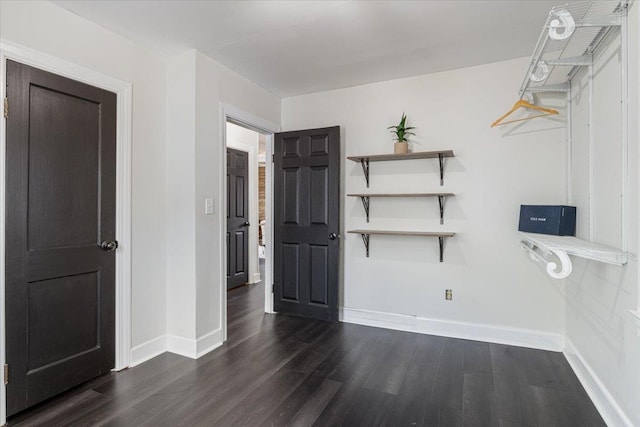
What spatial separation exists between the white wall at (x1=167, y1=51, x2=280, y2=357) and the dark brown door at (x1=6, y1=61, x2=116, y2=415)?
47 centimetres

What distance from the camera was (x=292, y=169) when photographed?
11.8 feet

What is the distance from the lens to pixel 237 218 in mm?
5059

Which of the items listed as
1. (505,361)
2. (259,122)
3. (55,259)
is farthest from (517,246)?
(55,259)

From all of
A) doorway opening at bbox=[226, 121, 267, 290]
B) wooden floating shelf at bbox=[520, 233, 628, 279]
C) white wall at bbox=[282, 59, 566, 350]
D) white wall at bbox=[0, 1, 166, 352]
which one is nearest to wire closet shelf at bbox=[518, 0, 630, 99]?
white wall at bbox=[282, 59, 566, 350]

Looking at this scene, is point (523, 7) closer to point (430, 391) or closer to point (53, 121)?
point (430, 391)

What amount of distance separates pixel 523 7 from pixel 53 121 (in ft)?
9.84

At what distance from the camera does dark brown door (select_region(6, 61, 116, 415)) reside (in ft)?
6.22

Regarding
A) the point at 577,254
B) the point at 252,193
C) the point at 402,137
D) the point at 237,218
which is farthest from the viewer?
the point at 252,193

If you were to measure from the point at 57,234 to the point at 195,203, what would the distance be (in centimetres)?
90

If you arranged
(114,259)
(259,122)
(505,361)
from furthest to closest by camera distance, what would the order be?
1. (259,122)
2. (505,361)
3. (114,259)

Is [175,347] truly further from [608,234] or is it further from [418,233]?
[608,234]

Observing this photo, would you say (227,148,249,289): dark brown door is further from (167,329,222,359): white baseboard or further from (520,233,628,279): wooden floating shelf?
(520,233,628,279): wooden floating shelf

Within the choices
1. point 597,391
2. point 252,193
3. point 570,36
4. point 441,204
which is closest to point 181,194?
point 441,204

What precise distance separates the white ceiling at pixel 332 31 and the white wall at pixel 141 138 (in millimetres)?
108
